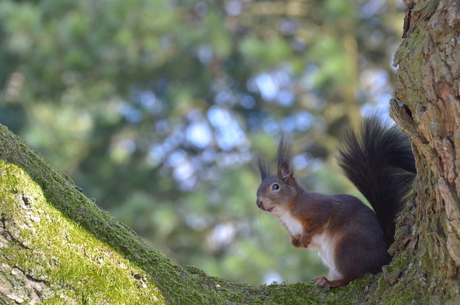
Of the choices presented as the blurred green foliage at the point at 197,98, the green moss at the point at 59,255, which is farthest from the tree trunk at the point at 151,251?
the blurred green foliage at the point at 197,98

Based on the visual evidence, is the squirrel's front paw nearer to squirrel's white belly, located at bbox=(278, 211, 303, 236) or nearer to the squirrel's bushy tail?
squirrel's white belly, located at bbox=(278, 211, 303, 236)

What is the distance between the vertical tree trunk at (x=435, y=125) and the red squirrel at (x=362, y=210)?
0.44m

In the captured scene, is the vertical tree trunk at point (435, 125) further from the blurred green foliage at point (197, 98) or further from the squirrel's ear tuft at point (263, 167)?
the blurred green foliage at point (197, 98)

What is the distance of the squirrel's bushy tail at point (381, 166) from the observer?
187 cm

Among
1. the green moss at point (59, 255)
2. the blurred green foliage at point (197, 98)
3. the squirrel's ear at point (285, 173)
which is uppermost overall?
the blurred green foliage at point (197, 98)

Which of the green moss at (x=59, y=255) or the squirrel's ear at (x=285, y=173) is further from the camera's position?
the squirrel's ear at (x=285, y=173)

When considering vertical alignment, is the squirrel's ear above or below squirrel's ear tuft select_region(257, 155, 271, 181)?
below

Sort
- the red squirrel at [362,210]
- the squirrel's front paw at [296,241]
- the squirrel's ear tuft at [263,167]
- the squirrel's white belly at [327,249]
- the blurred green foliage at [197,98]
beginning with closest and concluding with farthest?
the red squirrel at [362,210], the squirrel's white belly at [327,249], the squirrel's front paw at [296,241], the squirrel's ear tuft at [263,167], the blurred green foliage at [197,98]

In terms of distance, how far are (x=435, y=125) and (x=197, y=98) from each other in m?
4.78

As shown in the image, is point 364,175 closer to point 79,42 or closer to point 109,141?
point 79,42

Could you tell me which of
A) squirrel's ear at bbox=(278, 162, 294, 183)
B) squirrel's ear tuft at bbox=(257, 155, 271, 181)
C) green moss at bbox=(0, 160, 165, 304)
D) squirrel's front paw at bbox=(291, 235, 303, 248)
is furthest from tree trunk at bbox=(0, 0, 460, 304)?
squirrel's ear tuft at bbox=(257, 155, 271, 181)

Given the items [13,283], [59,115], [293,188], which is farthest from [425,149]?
[59,115]

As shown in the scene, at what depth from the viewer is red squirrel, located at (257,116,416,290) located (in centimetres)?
175

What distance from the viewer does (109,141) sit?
6.32 m
